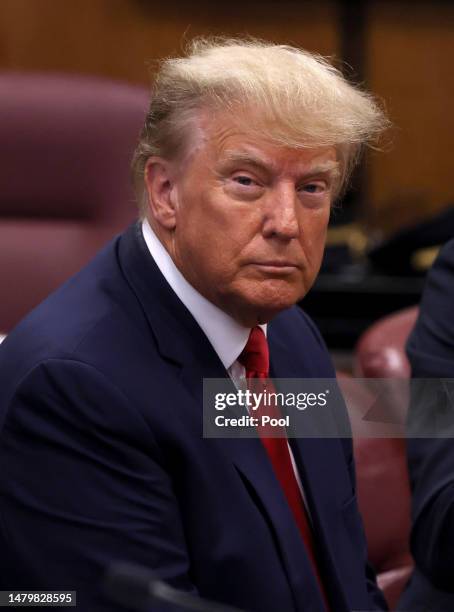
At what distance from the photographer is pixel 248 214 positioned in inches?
41.3

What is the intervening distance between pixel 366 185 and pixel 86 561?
260cm

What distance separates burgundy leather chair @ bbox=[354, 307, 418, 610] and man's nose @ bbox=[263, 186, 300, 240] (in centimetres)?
45

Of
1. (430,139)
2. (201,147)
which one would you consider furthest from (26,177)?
(430,139)

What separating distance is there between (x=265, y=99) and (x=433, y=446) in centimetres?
52

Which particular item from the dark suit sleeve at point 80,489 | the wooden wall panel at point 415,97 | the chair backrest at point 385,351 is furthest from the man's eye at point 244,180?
the wooden wall panel at point 415,97

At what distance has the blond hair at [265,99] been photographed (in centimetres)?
102

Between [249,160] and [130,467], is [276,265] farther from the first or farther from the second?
[130,467]

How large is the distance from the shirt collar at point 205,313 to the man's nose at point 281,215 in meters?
0.11

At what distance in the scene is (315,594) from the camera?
107cm

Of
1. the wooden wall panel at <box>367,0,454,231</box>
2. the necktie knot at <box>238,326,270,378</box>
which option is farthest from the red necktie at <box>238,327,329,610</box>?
the wooden wall panel at <box>367,0,454,231</box>

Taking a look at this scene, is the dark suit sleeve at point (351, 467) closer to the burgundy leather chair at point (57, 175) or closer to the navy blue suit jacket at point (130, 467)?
the navy blue suit jacket at point (130, 467)

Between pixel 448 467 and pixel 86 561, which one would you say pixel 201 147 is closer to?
pixel 86 561

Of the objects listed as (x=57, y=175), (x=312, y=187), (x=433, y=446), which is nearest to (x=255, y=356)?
(x=312, y=187)

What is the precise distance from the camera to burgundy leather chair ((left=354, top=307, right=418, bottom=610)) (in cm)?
149
